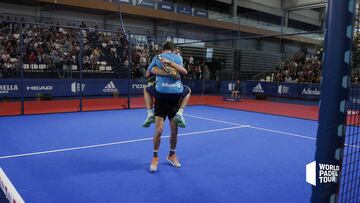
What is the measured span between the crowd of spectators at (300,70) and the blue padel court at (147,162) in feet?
25.9

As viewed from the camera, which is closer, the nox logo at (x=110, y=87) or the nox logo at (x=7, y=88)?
the nox logo at (x=7, y=88)

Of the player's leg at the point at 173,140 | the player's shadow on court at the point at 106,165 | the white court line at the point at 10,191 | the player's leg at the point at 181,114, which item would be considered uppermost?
the player's leg at the point at 181,114

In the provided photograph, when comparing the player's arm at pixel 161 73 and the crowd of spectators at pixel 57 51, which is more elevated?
the crowd of spectators at pixel 57 51

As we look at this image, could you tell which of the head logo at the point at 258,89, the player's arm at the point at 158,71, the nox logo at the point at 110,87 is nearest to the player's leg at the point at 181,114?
the player's arm at the point at 158,71

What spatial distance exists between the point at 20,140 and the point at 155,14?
1690cm

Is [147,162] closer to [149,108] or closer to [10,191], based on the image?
[149,108]

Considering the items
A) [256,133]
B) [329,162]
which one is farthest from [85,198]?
[256,133]

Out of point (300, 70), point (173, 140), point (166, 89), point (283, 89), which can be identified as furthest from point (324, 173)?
point (300, 70)

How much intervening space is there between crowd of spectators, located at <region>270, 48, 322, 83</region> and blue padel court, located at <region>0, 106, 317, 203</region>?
7.91m

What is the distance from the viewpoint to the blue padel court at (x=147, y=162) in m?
3.97

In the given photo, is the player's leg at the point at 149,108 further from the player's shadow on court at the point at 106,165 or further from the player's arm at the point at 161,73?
the player's shadow on court at the point at 106,165

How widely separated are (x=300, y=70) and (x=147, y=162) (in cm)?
1412

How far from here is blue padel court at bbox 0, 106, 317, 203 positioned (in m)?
3.97

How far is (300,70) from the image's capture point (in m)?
17.4
